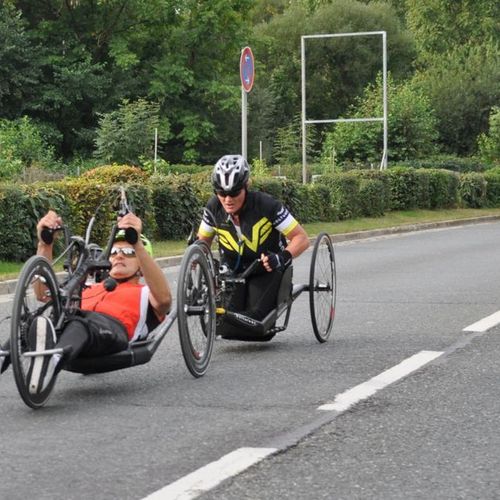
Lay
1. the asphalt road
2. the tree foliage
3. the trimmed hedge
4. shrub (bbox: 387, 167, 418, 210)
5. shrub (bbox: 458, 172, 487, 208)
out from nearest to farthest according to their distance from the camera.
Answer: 1. the asphalt road
2. the trimmed hedge
3. shrub (bbox: 387, 167, 418, 210)
4. shrub (bbox: 458, 172, 487, 208)
5. the tree foliage

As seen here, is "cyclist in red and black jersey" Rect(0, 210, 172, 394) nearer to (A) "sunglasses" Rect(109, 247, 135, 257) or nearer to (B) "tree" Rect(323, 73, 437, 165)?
(A) "sunglasses" Rect(109, 247, 135, 257)

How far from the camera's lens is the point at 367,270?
1856 centimetres

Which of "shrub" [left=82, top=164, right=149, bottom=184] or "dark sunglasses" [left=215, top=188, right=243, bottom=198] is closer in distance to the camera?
"dark sunglasses" [left=215, top=188, right=243, bottom=198]

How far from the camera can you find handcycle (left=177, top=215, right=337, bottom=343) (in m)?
8.30

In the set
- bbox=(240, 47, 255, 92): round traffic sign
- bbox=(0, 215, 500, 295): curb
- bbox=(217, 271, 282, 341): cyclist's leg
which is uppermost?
bbox=(240, 47, 255, 92): round traffic sign

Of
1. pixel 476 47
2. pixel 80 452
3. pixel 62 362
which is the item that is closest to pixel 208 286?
pixel 62 362

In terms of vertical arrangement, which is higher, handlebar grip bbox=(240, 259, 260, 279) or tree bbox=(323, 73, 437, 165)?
tree bbox=(323, 73, 437, 165)

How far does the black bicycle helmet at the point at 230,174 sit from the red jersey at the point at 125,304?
4.53 ft

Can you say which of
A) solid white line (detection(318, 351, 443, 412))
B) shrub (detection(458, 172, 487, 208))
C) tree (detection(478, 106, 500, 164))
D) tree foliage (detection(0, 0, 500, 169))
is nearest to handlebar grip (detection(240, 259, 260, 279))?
solid white line (detection(318, 351, 443, 412))

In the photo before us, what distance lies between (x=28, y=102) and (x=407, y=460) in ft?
183

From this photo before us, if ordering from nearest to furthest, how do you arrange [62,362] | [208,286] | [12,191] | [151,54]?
[62,362] → [208,286] → [12,191] → [151,54]

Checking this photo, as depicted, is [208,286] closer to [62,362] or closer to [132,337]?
[132,337]

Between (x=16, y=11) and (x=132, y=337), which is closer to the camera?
(x=132, y=337)

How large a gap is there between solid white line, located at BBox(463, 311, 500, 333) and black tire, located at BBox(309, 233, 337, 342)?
4.02ft
